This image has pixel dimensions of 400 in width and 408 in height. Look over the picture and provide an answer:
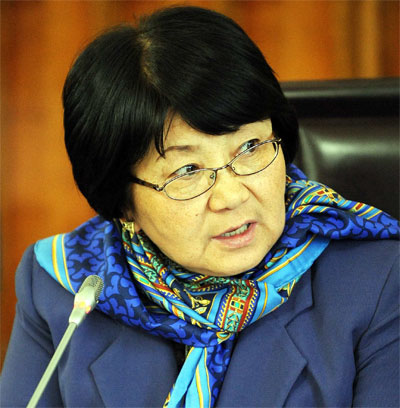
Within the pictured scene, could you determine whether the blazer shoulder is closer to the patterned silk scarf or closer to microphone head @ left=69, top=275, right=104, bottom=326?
the patterned silk scarf

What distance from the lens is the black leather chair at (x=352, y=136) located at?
1.32 m

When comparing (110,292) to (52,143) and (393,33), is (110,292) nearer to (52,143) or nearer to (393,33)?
(52,143)

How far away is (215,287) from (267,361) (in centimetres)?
18

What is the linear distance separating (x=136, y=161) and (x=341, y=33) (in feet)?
4.31

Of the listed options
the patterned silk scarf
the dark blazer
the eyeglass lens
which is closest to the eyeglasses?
the eyeglass lens

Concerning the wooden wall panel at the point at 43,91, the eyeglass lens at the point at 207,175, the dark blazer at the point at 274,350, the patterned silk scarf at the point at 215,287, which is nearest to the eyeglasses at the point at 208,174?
the eyeglass lens at the point at 207,175

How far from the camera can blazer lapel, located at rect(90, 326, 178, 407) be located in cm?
119

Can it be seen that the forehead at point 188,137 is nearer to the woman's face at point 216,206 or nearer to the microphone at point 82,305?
the woman's face at point 216,206

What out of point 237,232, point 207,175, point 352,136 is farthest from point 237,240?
point 352,136

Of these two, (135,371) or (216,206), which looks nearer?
(216,206)

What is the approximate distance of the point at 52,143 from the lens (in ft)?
7.65

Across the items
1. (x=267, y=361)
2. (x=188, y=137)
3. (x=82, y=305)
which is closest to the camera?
(x=82, y=305)

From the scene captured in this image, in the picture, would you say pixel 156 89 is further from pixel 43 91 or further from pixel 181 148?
pixel 43 91

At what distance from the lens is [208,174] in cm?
106
